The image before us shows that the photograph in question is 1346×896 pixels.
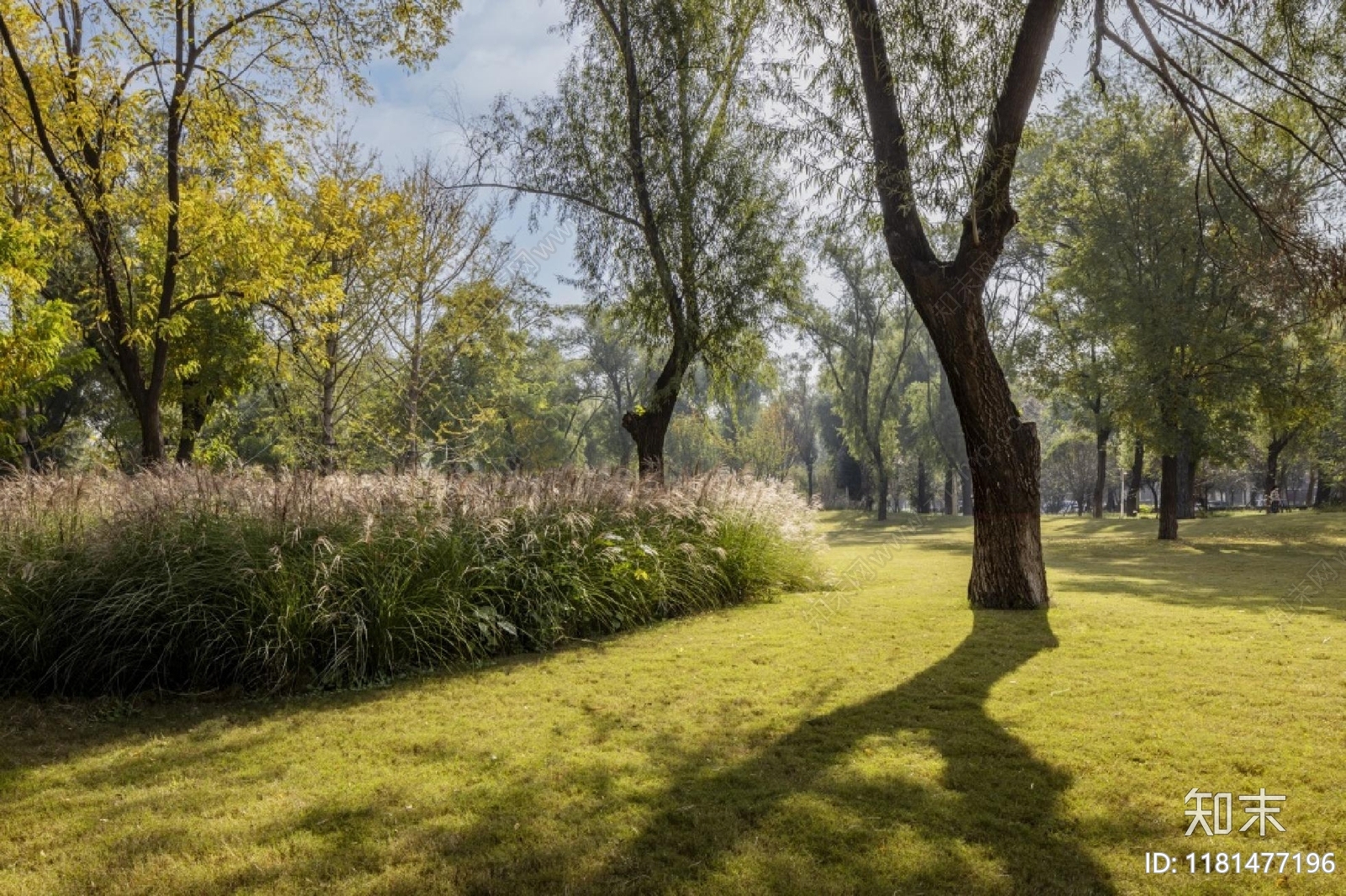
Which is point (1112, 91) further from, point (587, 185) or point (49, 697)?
point (49, 697)

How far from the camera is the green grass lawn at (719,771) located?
2705 millimetres

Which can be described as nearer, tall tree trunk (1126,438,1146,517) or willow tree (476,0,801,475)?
willow tree (476,0,801,475)

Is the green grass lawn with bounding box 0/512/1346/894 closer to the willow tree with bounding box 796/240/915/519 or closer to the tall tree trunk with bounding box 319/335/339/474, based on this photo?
the tall tree trunk with bounding box 319/335/339/474

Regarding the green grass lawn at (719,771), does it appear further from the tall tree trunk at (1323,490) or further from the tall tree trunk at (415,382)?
the tall tree trunk at (1323,490)

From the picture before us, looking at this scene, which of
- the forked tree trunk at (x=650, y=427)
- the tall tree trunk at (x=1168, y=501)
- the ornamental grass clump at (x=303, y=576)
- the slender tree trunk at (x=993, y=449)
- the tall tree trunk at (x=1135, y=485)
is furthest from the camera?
the tall tree trunk at (x=1135, y=485)

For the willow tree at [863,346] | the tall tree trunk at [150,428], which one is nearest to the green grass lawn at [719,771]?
the tall tree trunk at [150,428]

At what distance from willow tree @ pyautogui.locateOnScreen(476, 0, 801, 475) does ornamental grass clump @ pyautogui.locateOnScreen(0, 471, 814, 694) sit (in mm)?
4418

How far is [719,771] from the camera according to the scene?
3.59 metres

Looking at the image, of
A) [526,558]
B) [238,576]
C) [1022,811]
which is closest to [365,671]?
[238,576]

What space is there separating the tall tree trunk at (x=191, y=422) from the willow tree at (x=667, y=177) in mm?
9689

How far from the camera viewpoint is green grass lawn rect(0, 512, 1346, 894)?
2.71 metres

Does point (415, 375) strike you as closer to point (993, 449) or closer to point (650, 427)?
point (650, 427)

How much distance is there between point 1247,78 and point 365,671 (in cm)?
1035

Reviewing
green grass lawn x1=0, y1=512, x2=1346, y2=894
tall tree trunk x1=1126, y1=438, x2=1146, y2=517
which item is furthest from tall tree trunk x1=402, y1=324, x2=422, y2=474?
tall tree trunk x1=1126, y1=438, x2=1146, y2=517
